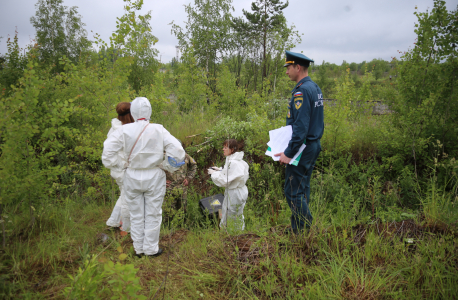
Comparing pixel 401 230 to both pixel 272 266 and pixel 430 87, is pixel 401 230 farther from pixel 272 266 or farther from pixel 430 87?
pixel 430 87

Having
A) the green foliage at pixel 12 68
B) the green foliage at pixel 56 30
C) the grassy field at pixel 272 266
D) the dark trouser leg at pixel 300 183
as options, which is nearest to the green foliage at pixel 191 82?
the green foliage at pixel 12 68

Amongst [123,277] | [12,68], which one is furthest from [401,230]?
[12,68]

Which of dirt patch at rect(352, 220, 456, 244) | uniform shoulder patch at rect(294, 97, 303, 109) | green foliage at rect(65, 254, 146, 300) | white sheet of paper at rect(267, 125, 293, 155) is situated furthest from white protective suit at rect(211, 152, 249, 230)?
green foliage at rect(65, 254, 146, 300)

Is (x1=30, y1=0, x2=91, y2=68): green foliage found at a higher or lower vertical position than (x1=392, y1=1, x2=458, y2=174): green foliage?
higher

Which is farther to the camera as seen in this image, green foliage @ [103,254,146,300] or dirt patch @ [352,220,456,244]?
dirt patch @ [352,220,456,244]

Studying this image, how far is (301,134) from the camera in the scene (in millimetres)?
2889

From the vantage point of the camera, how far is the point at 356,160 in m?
5.83

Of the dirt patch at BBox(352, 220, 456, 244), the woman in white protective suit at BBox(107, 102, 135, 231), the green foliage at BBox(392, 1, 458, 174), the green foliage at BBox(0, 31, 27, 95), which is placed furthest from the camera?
the green foliage at BBox(0, 31, 27, 95)

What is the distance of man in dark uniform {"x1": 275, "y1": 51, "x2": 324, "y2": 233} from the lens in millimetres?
2916

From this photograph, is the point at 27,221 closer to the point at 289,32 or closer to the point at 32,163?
the point at 32,163

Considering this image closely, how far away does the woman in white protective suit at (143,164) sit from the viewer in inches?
119

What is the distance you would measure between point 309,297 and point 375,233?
1248 mm

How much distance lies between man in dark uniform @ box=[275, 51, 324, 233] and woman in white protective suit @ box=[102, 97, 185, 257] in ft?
4.72

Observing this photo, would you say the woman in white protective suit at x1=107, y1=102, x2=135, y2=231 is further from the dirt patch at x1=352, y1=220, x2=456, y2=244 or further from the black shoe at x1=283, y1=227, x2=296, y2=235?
the dirt patch at x1=352, y1=220, x2=456, y2=244
